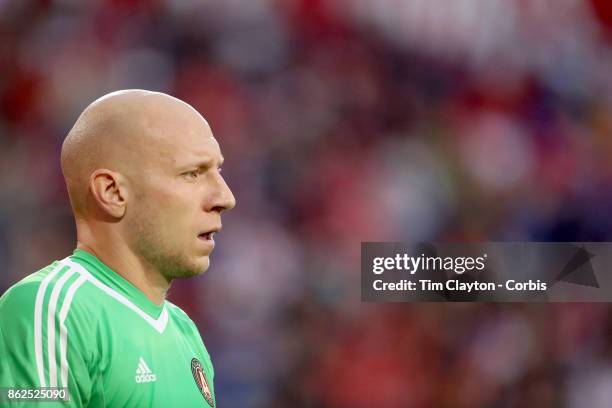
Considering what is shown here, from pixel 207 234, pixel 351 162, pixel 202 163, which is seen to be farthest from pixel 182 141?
pixel 351 162

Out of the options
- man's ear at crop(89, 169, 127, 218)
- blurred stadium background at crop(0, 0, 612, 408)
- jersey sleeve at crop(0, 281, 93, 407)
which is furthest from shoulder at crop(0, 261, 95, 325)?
blurred stadium background at crop(0, 0, 612, 408)

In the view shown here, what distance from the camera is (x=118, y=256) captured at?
1377 millimetres

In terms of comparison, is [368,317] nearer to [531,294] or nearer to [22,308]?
[531,294]

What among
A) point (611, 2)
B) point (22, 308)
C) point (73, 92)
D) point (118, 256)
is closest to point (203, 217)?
point (118, 256)

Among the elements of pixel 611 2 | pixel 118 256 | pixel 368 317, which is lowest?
pixel 118 256

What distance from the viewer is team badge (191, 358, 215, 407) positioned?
144 cm

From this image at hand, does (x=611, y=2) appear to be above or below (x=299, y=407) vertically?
above

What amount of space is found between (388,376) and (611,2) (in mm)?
1450

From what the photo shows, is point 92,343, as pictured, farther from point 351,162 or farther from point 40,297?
point 351,162

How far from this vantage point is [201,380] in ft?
4.79

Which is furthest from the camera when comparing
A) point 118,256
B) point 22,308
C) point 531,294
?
point 531,294
